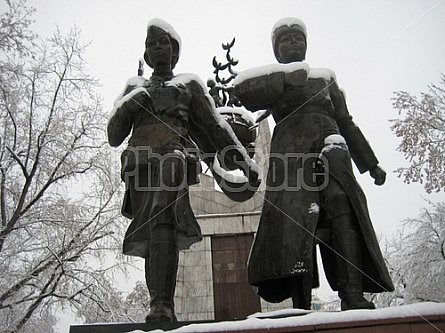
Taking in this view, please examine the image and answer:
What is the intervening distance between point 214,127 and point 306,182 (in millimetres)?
964

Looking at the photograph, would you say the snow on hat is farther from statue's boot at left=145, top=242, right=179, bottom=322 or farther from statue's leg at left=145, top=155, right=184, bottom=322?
statue's boot at left=145, top=242, right=179, bottom=322

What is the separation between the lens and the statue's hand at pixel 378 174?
4.40m

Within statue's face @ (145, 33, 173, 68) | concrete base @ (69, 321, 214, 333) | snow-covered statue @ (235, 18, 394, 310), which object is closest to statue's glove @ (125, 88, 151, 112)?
statue's face @ (145, 33, 173, 68)

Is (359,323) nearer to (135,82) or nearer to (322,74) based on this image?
(322,74)

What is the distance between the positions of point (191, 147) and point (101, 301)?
7.32 meters

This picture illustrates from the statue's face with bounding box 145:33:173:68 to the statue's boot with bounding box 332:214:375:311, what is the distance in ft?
6.92

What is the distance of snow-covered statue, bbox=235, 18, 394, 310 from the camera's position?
12.4 feet

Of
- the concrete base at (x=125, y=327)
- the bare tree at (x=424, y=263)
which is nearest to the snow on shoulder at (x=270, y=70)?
the concrete base at (x=125, y=327)

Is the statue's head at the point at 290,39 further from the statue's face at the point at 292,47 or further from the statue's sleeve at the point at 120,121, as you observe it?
the statue's sleeve at the point at 120,121

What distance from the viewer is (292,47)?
4.64 m

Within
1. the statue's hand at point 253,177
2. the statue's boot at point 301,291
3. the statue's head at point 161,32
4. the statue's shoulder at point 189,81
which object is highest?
the statue's head at point 161,32

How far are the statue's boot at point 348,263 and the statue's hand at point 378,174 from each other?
2.43 ft

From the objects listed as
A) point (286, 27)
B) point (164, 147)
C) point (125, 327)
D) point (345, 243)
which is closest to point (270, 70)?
point (286, 27)

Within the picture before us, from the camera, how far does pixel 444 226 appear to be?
38.3 ft
